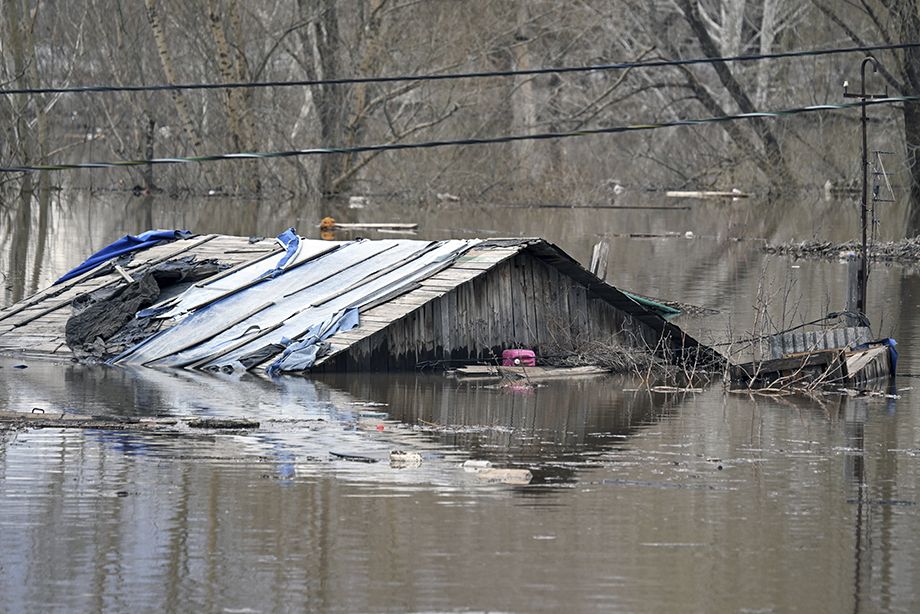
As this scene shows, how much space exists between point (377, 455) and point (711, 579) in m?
4.47

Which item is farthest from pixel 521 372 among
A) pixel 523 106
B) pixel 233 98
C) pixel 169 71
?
pixel 523 106

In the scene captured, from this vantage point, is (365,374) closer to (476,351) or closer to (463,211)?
(476,351)

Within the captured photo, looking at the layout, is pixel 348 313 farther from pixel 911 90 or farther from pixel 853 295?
pixel 911 90

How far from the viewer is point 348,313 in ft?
63.9

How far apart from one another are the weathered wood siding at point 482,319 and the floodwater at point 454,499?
54 centimetres

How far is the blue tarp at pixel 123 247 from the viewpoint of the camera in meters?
23.7

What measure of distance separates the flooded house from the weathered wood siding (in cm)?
2

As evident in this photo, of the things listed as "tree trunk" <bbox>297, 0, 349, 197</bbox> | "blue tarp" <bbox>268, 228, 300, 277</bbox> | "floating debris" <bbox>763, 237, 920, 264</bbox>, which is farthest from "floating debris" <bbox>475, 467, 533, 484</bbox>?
"tree trunk" <bbox>297, 0, 349, 197</bbox>

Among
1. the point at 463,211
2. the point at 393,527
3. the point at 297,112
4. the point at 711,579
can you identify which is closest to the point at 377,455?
the point at 393,527

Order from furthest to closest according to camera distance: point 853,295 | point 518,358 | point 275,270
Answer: point 275,270 < point 853,295 < point 518,358

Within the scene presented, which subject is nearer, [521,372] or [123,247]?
[521,372]

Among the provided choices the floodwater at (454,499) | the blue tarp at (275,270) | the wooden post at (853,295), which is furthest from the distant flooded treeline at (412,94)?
the floodwater at (454,499)

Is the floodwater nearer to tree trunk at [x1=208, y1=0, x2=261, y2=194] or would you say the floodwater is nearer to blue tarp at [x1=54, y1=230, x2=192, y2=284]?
blue tarp at [x1=54, y1=230, x2=192, y2=284]

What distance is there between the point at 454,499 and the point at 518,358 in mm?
7811
